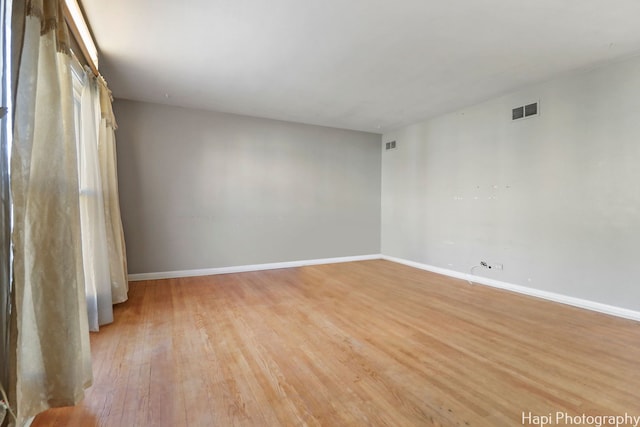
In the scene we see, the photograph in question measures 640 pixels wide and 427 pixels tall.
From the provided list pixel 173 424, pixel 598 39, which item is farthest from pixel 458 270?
pixel 173 424

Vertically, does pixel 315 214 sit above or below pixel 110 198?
below

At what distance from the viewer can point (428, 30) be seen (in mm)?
2436

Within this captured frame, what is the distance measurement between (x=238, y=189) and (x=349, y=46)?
9.88 ft

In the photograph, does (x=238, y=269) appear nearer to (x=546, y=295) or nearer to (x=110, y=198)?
(x=110, y=198)

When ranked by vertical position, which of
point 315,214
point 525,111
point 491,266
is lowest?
point 491,266

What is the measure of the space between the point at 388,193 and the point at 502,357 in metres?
4.17

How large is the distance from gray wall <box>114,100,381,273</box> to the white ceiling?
2.25ft

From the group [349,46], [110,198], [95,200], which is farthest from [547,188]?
[110,198]

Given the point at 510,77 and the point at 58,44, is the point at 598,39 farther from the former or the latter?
the point at 58,44

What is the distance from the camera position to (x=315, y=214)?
5.59 meters

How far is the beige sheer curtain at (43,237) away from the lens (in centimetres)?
120

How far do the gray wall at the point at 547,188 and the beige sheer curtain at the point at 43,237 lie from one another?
14.8 ft

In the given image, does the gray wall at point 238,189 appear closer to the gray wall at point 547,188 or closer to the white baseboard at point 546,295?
the gray wall at point 547,188

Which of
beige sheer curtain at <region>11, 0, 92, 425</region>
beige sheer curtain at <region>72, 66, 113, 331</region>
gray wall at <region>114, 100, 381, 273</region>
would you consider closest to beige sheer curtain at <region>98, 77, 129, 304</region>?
beige sheer curtain at <region>72, 66, 113, 331</region>
